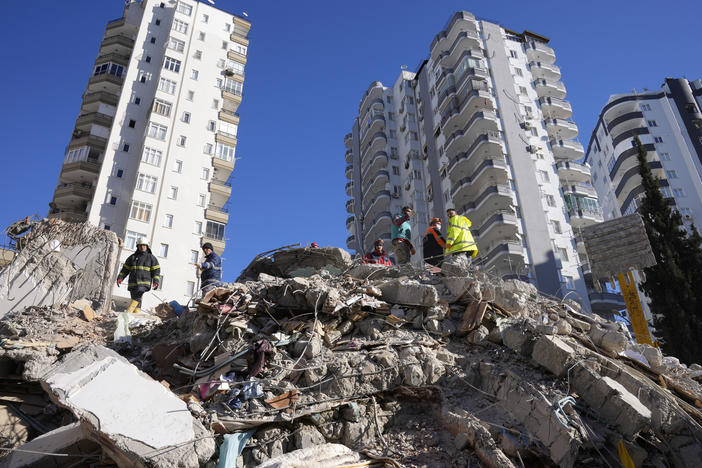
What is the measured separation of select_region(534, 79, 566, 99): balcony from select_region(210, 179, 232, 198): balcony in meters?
30.5

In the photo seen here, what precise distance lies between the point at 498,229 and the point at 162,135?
89.0 ft

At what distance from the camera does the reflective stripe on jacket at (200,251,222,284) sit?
32.4ft

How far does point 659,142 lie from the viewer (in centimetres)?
5628

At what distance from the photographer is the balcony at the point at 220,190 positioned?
38.3m

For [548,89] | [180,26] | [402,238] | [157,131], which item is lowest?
[402,238]

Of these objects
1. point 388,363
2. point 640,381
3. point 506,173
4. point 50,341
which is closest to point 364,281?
point 388,363

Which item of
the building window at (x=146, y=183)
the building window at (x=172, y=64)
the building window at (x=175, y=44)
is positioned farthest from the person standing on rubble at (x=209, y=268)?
the building window at (x=175, y=44)

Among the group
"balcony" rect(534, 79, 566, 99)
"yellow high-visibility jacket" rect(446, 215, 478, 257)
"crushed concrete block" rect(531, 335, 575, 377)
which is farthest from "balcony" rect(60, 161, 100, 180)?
"balcony" rect(534, 79, 566, 99)

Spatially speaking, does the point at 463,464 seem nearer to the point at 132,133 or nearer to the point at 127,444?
the point at 127,444

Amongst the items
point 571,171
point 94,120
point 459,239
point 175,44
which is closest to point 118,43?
point 175,44

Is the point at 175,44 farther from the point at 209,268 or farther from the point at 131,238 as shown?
the point at 209,268

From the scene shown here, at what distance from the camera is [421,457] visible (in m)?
4.90

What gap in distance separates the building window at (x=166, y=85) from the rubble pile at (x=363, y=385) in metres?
35.3

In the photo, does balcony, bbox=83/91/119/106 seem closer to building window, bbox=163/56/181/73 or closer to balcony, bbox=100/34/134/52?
building window, bbox=163/56/181/73
